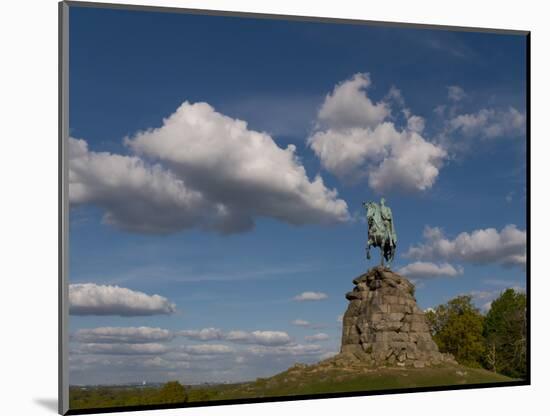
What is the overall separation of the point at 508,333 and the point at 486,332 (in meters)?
1.08

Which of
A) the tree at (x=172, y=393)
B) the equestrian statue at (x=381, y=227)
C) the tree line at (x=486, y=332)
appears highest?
the equestrian statue at (x=381, y=227)

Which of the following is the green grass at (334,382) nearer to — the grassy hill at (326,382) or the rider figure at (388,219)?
the grassy hill at (326,382)

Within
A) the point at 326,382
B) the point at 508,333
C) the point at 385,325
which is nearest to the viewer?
the point at 326,382

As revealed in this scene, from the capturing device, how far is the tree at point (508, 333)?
4122 cm

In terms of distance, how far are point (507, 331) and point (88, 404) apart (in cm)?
2200

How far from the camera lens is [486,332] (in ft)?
148

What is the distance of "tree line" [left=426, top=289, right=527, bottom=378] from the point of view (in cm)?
4188

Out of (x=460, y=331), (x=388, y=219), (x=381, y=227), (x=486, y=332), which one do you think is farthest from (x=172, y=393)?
(x=460, y=331)

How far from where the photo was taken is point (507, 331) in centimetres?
4462

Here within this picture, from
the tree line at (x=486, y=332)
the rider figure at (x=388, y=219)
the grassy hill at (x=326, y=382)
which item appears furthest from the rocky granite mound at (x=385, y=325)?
the tree line at (x=486, y=332)

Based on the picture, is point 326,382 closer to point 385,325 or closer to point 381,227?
point 385,325

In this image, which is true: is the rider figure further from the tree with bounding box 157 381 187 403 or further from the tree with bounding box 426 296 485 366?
the tree with bounding box 426 296 485 366

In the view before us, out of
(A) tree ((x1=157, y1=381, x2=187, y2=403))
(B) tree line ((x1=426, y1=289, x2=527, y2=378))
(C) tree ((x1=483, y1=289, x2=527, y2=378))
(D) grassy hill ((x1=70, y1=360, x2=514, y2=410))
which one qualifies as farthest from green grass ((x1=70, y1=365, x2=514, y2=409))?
(C) tree ((x1=483, y1=289, x2=527, y2=378))

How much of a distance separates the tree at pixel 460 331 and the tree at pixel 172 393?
15811mm
